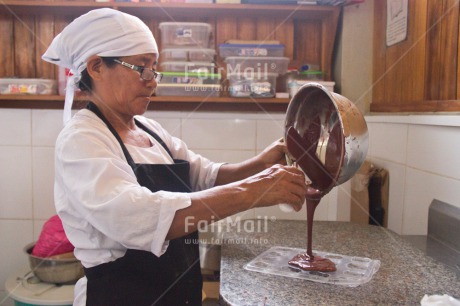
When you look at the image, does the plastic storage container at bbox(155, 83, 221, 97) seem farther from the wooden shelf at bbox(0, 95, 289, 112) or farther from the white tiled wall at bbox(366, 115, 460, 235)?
the white tiled wall at bbox(366, 115, 460, 235)

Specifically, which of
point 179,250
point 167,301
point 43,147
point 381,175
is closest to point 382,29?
point 381,175

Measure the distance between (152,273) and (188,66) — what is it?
106cm

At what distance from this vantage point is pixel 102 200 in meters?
0.90

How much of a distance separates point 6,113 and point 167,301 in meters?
1.36

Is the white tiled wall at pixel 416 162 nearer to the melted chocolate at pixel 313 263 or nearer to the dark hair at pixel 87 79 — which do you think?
the melted chocolate at pixel 313 263

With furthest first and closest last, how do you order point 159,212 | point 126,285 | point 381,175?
point 381,175 < point 126,285 < point 159,212

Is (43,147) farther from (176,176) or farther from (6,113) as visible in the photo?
(176,176)

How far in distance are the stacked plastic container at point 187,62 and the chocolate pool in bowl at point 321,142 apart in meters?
0.75

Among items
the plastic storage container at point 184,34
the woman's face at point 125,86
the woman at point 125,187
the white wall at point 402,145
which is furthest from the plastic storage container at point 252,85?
the woman's face at point 125,86

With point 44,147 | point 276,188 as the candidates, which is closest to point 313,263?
point 276,188

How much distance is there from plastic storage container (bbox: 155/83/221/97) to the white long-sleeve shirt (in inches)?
32.9

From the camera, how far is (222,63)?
2.01 m

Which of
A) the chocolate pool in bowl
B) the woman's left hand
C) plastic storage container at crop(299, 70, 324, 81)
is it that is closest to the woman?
the chocolate pool in bowl

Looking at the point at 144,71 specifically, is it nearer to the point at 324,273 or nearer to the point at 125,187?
the point at 125,187
